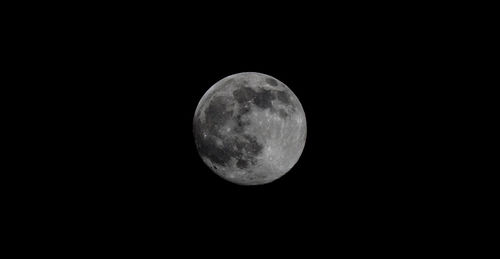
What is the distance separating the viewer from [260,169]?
15.6ft

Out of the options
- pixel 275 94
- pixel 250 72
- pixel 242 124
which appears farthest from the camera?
pixel 250 72

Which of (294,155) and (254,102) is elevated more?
(254,102)

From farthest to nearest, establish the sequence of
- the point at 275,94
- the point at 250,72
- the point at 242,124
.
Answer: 1. the point at 250,72
2. the point at 275,94
3. the point at 242,124

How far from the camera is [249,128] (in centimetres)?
449

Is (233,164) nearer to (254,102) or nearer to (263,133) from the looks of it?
(263,133)

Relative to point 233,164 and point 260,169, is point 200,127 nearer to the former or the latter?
point 233,164

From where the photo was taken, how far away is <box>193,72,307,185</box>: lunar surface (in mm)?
4527

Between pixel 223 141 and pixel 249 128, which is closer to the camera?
pixel 249 128

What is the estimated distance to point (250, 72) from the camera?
516 centimetres

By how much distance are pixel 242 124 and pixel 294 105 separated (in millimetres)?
974

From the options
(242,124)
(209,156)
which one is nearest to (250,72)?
(242,124)

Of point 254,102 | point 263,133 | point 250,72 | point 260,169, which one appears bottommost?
point 260,169

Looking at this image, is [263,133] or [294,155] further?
[294,155]

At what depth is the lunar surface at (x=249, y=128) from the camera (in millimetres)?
4527
